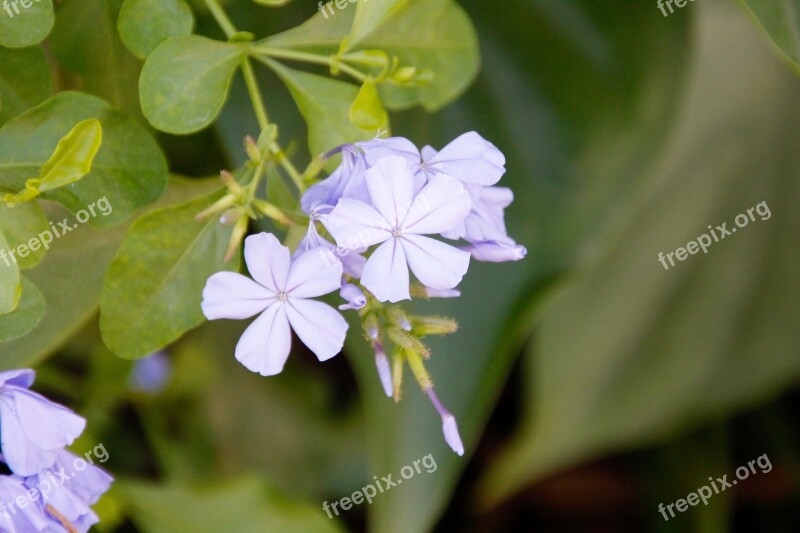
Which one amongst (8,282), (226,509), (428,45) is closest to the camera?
(8,282)

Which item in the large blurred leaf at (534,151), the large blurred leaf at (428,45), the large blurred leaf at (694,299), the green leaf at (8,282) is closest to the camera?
the green leaf at (8,282)

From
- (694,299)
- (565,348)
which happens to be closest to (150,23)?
(565,348)

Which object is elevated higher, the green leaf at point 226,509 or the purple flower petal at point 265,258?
the purple flower petal at point 265,258

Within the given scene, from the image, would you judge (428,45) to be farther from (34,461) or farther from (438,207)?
(34,461)

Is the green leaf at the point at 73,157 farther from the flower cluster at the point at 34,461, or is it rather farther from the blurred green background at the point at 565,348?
the blurred green background at the point at 565,348

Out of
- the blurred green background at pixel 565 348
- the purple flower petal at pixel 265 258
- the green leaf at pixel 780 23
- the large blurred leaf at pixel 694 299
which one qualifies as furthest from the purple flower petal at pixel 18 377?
the large blurred leaf at pixel 694 299

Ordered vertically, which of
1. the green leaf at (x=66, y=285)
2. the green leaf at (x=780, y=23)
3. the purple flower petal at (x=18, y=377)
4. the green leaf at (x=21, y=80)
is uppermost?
the green leaf at (x=21, y=80)

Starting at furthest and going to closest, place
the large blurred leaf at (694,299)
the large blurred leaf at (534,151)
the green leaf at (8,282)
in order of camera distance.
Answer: the large blurred leaf at (694,299) → the large blurred leaf at (534,151) → the green leaf at (8,282)

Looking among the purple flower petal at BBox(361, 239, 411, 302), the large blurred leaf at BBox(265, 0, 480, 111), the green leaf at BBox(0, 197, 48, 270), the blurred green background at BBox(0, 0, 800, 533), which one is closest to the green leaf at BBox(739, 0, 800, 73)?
the blurred green background at BBox(0, 0, 800, 533)
